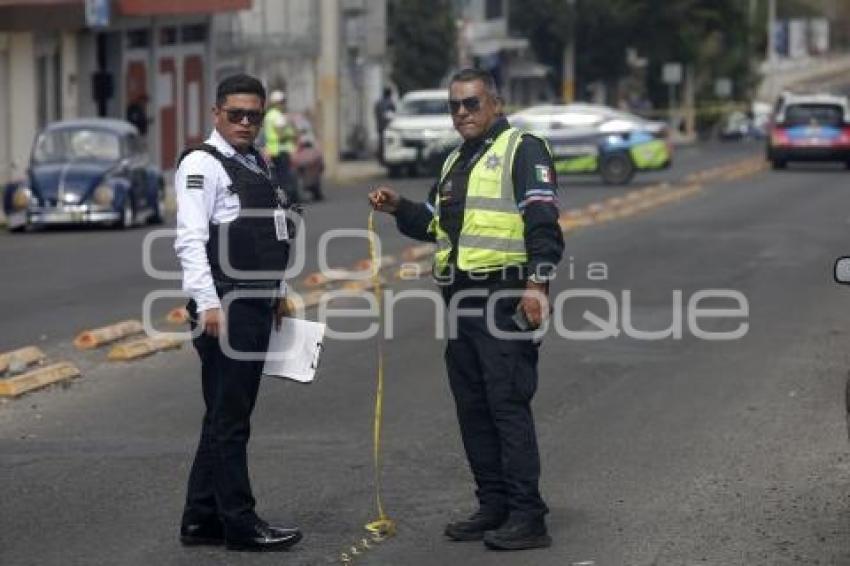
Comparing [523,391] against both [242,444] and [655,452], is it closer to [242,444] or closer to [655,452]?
[242,444]

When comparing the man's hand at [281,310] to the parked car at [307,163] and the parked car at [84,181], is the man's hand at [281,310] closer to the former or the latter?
the parked car at [84,181]

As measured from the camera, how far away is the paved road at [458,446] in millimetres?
8539

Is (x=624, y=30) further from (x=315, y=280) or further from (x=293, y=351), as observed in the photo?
(x=293, y=351)

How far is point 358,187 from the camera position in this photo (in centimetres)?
4281

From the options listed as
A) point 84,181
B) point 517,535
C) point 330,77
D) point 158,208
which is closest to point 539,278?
point 517,535

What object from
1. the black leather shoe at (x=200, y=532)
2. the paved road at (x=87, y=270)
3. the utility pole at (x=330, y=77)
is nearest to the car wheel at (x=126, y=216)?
the paved road at (x=87, y=270)

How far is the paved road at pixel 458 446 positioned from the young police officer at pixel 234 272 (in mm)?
243

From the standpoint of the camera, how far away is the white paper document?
8.51m

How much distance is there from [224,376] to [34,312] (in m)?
9.84

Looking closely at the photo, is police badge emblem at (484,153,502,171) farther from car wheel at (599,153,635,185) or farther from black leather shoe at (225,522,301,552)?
car wheel at (599,153,635,185)

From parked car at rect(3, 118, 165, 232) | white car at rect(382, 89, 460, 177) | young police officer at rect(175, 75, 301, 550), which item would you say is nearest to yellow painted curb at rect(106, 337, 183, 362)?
young police officer at rect(175, 75, 301, 550)

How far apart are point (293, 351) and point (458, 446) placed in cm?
258

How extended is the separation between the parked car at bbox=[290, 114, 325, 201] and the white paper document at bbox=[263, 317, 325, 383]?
84.3 ft

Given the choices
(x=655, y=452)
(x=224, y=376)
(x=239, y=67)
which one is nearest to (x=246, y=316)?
(x=224, y=376)
